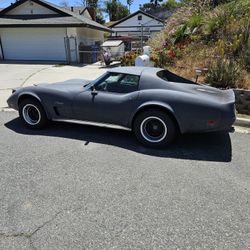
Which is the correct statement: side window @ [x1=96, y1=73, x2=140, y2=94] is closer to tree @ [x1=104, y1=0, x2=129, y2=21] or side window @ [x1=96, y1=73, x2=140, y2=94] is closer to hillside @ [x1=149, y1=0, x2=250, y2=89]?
hillside @ [x1=149, y1=0, x2=250, y2=89]

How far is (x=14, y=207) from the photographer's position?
2871 mm

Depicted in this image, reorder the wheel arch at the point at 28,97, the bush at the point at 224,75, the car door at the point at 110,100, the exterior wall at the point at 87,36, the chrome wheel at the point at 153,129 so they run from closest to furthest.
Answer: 1. the chrome wheel at the point at 153,129
2. the car door at the point at 110,100
3. the wheel arch at the point at 28,97
4. the bush at the point at 224,75
5. the exterior wall at the point at 87,36

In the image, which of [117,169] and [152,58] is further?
[152,58]

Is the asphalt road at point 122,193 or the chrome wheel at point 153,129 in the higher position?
the chrome wheel at point 153,129

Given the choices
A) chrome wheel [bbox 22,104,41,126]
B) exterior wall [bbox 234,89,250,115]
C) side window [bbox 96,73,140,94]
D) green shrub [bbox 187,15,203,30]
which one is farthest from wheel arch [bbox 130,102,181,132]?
green shrub [bbox 187,15,203,30]

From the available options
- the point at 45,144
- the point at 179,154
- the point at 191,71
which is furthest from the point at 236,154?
the point at 191,71

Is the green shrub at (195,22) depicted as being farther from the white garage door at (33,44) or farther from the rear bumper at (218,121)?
the white garage door at (33,44)

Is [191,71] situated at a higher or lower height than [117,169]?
higher

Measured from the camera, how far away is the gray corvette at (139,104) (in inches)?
161

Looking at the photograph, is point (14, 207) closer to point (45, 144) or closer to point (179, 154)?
point (45, 144)

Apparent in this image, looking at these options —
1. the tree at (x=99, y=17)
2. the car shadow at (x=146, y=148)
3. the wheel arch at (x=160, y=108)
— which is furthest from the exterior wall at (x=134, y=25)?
the wheel arch at (x=160, y=108)

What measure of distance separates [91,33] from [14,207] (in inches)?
924

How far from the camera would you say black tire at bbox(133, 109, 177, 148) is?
4.25 m

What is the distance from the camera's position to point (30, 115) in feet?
17.1
